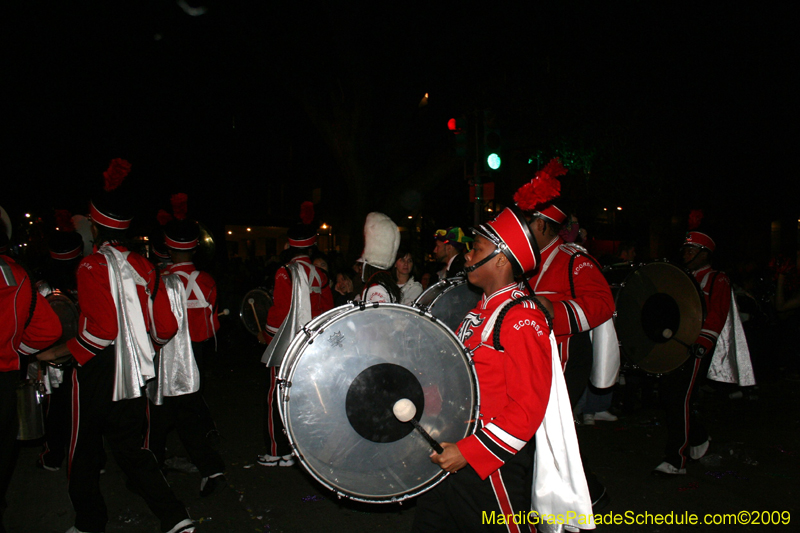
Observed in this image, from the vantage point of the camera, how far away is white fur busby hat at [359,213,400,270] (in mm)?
4555

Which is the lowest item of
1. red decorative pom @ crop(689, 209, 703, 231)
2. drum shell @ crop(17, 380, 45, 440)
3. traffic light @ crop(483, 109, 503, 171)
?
drum shell @ crop(17, 380, 45, 440)

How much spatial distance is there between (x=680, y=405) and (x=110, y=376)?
4458 millimetres

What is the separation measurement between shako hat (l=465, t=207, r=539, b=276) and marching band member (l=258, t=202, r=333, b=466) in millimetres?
2625

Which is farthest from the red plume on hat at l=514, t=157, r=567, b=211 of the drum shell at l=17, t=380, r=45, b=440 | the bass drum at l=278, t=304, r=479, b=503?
the drum shell at l=17, t=380, r=45, b=440

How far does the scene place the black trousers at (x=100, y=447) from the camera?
11.1ft

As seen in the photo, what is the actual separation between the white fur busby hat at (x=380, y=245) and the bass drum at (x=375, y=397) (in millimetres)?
2278

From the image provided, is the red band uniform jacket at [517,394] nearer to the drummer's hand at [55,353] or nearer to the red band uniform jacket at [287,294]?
the drummer's hand at [55,353]

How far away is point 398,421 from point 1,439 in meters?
2.43

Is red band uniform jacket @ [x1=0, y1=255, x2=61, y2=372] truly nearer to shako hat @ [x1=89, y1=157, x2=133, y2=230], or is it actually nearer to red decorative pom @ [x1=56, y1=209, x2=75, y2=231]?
shako hat @ [x1=89, y1=157, x2=133, y2=230]

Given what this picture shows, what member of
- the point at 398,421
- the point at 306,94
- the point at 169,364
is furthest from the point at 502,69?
the point at 398,421

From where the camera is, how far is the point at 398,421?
7.23 ft

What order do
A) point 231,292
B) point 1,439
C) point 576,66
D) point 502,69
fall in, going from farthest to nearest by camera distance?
point 231,292 < point 502,69 < point 576,66 < point 1,439

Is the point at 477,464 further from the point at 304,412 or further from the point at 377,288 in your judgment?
the point at 377,288

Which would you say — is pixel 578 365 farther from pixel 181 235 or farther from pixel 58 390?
pixel 58 390
